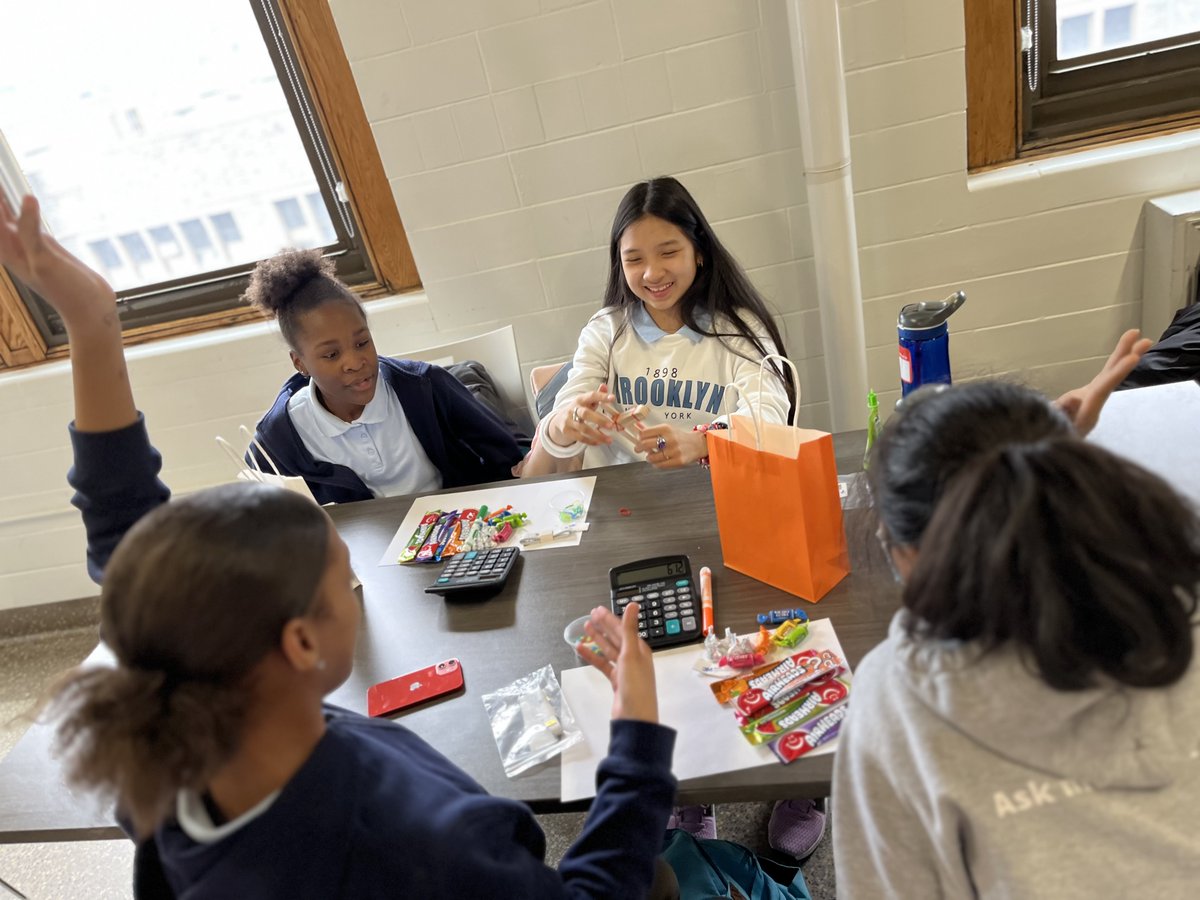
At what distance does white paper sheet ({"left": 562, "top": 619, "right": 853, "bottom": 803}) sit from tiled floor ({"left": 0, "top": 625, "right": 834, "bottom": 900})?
77cm

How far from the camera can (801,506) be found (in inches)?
40.3

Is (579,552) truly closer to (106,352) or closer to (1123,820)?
(106,352)

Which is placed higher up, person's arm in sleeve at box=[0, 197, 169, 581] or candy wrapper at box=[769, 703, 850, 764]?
person's arm in sleeve at box=[0, 197, 169, 581]

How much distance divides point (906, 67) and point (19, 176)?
104 inches

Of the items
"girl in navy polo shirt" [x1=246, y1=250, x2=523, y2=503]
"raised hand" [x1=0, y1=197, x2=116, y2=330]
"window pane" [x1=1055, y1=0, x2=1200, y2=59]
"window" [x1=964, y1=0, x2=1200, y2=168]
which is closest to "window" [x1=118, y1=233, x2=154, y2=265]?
"girl in navy polo shirt" [x1=246, y1=250, x2=523, y2=503]

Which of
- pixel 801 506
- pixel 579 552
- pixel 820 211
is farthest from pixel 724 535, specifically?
pixel 820 211

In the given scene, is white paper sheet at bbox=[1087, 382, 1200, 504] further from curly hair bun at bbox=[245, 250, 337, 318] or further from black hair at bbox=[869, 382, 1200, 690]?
curly hair bun at bbox=[245, 250, 337, 318]

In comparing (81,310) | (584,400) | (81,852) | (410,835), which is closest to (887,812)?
(410,835)

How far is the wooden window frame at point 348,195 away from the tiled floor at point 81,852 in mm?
1071

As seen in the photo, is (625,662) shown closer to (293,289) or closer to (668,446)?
(668,446)

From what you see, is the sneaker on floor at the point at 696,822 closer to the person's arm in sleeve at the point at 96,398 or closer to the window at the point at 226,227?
the person's arm in sleeve at the point at 96,398

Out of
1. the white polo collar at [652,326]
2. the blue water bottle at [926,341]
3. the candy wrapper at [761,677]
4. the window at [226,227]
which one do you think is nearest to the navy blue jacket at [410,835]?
the candy wrapper at [761,677]

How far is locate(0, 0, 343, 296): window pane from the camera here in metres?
2.30

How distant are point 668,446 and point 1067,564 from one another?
0.89 metres
